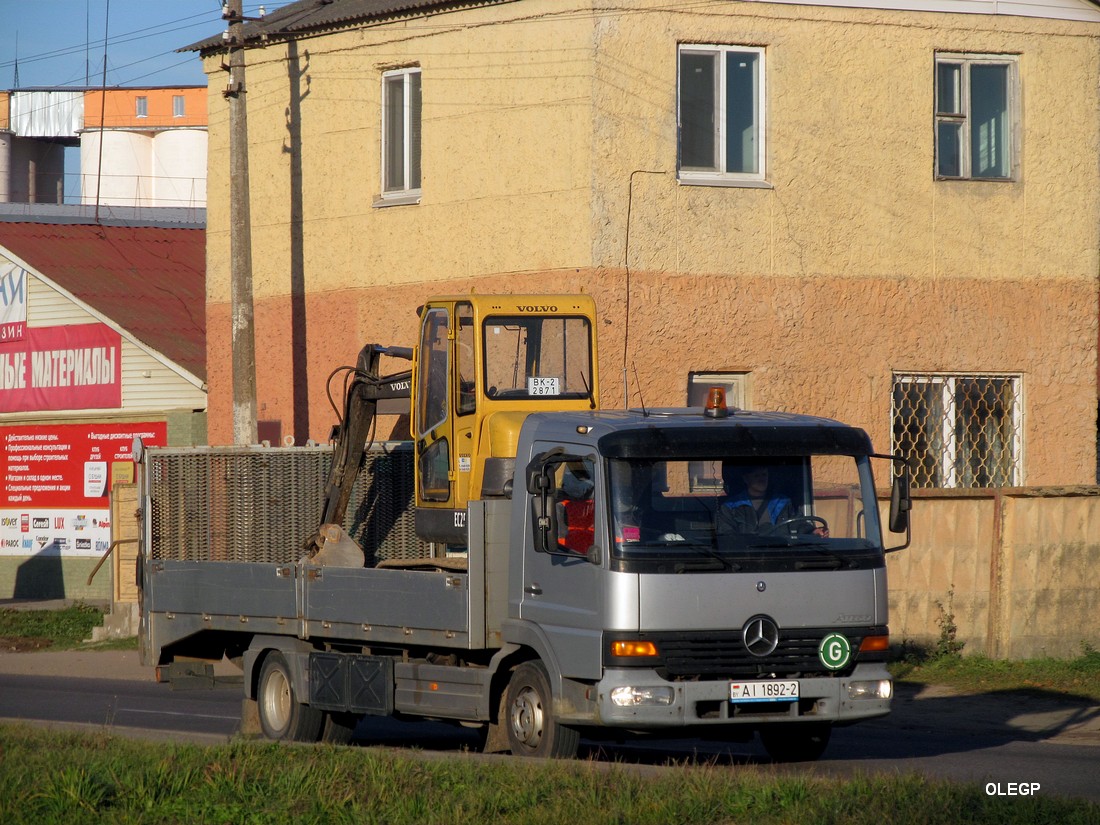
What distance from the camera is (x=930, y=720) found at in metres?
13.6

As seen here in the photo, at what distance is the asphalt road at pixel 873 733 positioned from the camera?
33.6 feet

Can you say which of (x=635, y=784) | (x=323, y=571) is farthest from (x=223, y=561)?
(x=635, y=784)

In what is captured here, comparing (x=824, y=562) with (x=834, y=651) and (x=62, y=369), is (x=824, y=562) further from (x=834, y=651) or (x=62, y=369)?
(x=62, y=369)

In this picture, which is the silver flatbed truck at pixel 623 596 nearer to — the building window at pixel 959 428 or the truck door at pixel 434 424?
the truck door at pixel 434 424

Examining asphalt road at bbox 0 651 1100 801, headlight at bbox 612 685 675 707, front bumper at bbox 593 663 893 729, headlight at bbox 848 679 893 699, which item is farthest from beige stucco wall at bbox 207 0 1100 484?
headlight at bbox 612 685 675 707

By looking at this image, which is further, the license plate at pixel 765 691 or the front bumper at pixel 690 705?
the license plate at pixel 765 691

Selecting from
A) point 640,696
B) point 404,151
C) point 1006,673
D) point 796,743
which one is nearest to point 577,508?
point 640,696

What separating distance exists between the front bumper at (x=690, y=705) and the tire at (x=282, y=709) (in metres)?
3.43

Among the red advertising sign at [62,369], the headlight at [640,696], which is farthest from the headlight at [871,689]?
the red advertising sign at [62,369]

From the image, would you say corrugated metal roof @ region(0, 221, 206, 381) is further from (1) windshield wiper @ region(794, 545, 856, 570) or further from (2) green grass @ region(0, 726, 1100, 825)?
(1) windshield wiper @ region(794, 545, 856, 570)

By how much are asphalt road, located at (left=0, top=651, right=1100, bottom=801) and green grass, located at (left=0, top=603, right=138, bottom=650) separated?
4.13 metres

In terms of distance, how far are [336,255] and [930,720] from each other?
9637 millimetres

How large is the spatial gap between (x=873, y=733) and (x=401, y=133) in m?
9.72

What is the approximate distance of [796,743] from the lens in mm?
10445
